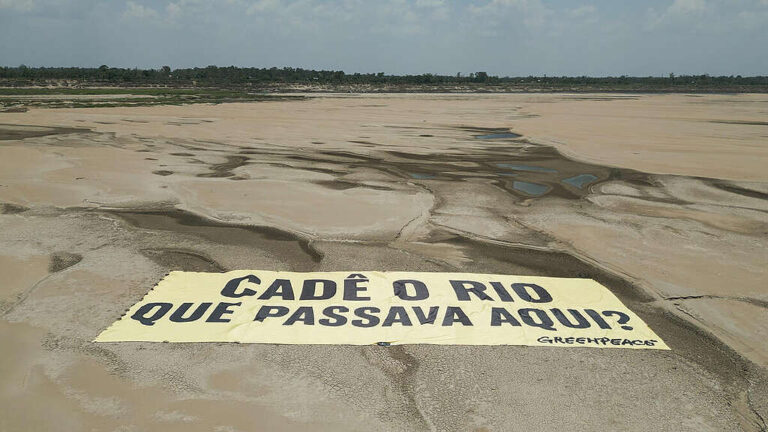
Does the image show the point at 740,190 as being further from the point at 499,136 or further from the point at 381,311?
the point at 499,136

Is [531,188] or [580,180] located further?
[580,180]

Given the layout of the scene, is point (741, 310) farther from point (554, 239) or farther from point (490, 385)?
point (490, 385)

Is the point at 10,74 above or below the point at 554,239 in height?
above

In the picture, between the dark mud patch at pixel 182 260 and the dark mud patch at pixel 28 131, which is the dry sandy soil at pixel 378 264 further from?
the dark mud patch at pixel 28 131

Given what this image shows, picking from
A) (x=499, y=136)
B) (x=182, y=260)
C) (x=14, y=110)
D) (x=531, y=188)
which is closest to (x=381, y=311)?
(x=182, y=260)

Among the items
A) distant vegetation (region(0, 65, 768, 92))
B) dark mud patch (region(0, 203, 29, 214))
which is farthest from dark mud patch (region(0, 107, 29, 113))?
distant vegetation (region(0, 65, 768, 92))

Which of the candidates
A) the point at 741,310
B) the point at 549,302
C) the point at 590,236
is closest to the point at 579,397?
the point at 549,302

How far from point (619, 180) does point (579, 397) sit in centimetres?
1166

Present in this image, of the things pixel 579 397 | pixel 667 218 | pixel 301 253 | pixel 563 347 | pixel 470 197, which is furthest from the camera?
pixel 470 197

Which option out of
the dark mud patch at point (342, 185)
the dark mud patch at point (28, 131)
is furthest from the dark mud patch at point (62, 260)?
the dark mud patch at point (28, 131)

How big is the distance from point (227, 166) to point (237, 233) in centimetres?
723

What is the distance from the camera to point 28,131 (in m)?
23.2

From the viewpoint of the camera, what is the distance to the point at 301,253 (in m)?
8.38

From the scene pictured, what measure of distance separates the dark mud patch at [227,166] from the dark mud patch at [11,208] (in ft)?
14.8
